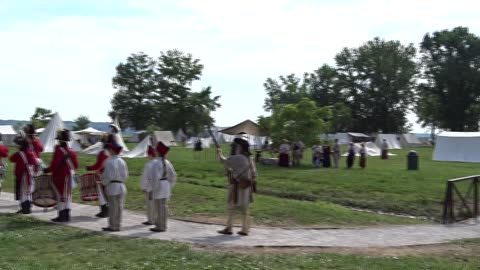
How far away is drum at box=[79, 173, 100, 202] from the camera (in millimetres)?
13133

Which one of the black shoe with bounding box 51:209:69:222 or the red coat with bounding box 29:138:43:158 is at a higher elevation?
the red coat with bounding box 29:138:43:158

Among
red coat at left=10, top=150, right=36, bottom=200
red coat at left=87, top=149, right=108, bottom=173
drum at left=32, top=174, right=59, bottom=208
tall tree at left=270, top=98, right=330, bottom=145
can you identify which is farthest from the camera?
tall tree at left=270, top=98, right=330, bottom=145

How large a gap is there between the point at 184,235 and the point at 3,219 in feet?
12.4

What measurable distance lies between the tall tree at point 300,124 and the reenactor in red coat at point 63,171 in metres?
21.6

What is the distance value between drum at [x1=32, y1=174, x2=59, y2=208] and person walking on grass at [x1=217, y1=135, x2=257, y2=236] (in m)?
3.60

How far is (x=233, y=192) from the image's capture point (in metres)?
11.7

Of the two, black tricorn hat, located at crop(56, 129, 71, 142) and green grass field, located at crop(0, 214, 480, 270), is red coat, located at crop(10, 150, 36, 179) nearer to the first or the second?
black tricorn hat, located at crop(56, 129, 71, 142)

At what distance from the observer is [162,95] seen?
97.7 m

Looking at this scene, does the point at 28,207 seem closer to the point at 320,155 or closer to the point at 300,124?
the point at 320,155

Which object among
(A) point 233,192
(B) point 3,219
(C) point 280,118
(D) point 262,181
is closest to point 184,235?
(A) point 233,192

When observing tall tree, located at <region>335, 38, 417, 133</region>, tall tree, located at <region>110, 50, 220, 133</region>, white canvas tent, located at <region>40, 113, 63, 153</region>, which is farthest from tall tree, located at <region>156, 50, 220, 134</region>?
white canvas tent, located at <region>40, 113, 63, 153</region>

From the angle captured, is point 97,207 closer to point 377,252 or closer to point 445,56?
point 377,252

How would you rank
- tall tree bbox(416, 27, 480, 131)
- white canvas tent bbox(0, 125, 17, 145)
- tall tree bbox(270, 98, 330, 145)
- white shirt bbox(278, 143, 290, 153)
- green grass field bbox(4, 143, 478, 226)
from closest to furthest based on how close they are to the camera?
green grass field bbox(4, 143, 478, 226)
white shirt bbox(278, 143, 290, 153)
tall tree bbox(270, 98, 330, 145)
white canvas tent bbox(0, 125, 17, 145)
tall tree bbox(416, 27, 480, 131)

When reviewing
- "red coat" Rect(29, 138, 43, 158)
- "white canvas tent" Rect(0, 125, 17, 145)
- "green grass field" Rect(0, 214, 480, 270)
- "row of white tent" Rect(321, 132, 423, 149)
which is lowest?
"green grass field" Rect(0, 214, 480, 270)
